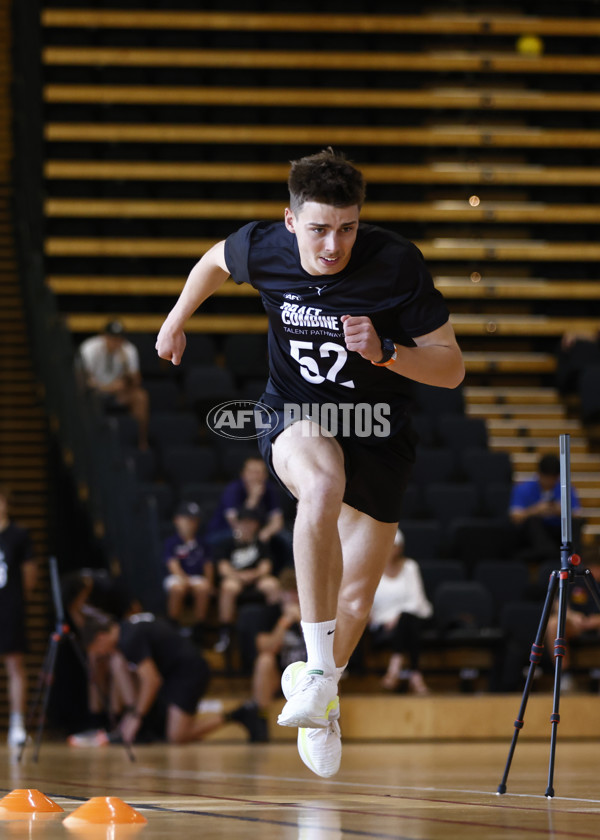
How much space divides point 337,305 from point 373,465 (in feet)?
1.70

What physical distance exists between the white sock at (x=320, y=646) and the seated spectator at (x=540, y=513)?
19.3ft

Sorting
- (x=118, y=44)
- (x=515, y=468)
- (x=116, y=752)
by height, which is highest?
(x=118, y=44)

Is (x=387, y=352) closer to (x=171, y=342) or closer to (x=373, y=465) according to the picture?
(x=373, y=465)

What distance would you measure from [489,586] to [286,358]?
18.9 ft

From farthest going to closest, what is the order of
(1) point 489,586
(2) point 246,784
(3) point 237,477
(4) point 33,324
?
(4) point 33,324
(3) point 237,477
(1) point 489,586
(2) point 246,784

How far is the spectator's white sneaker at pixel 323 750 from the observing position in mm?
4016

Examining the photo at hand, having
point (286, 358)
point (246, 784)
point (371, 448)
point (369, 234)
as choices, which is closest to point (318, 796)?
point (246, 784)

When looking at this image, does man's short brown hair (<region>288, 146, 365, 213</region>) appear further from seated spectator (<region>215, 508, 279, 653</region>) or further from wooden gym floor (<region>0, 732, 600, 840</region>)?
seated spectator (<region>215, 508, 279, 653</region>)

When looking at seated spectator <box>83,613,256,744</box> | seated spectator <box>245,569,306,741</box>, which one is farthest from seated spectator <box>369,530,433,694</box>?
seated spectator <box>83,613,256,744</box>

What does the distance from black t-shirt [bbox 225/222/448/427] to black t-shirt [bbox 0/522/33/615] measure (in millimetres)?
5251

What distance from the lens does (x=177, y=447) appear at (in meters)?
10.4

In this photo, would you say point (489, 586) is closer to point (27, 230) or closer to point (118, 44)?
point (27, 230)

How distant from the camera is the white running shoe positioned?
3725 millimetres

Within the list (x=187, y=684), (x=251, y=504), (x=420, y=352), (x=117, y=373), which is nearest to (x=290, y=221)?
(x=420, y=352)
